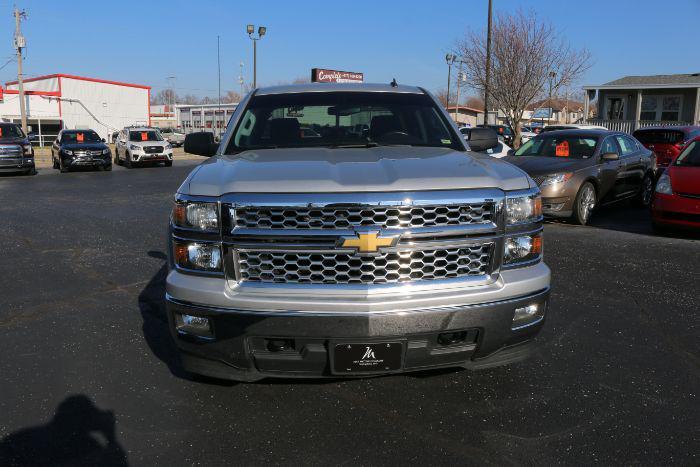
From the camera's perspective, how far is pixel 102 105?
58844 mm

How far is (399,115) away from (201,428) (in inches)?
106

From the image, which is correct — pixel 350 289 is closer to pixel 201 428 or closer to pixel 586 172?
pixel 201 428

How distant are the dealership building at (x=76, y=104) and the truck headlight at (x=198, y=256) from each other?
47.4 m

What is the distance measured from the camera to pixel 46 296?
18.1 feet

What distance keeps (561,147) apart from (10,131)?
18.8 meters

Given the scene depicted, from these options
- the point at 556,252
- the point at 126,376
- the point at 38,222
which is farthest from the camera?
the point at 38,222

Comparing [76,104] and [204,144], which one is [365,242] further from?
[76,104]

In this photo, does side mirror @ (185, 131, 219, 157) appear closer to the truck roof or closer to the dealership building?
the truck roof

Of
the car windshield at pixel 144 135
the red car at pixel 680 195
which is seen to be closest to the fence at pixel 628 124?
the car windshield at pixel 144 135

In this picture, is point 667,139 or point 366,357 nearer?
point 366,357

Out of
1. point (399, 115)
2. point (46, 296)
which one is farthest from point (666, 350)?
point (46, 296)

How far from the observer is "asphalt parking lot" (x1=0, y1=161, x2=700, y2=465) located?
2.88 meters

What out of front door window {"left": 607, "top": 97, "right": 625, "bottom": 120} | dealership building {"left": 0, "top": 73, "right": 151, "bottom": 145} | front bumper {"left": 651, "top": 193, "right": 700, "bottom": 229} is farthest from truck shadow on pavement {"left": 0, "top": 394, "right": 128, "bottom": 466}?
dealership building {"left": 0, "top": 73, "right": 151, "bottom": 145}

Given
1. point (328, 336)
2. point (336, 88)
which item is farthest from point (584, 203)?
point (328, 336)
